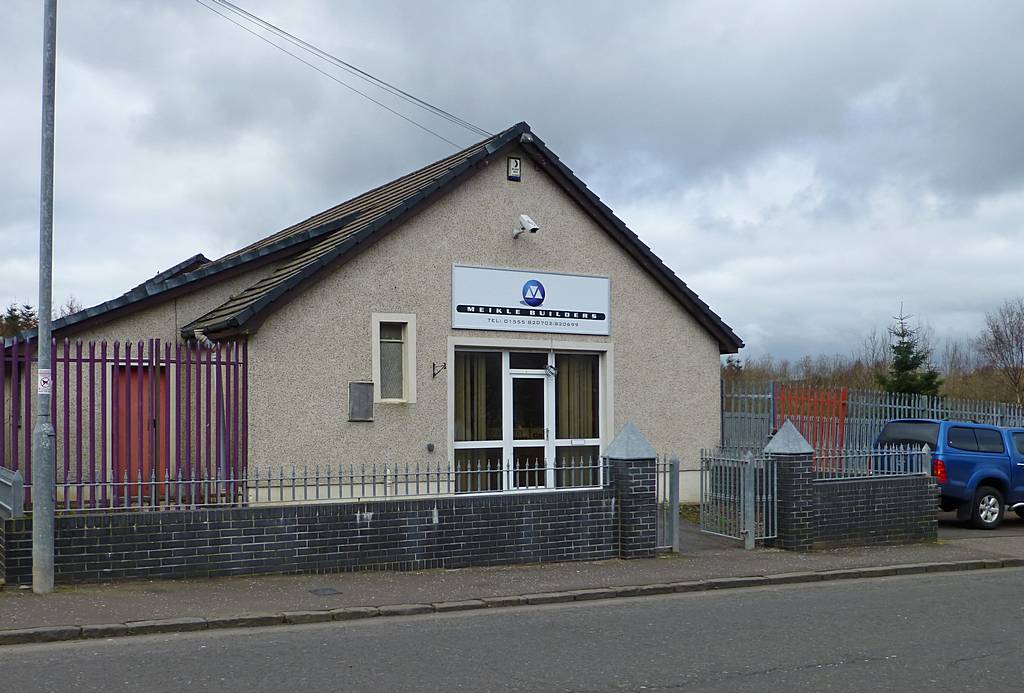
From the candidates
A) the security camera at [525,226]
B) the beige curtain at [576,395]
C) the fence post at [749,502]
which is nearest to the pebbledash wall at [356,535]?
the fence post at [749,502]

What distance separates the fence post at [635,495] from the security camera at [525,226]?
4.18 m

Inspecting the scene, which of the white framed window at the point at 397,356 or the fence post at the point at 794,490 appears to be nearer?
the fence post at the point at 794,490

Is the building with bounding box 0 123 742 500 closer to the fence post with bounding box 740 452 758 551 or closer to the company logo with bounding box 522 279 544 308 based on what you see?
Answer: the company logo with bounding box 522 279 544 308

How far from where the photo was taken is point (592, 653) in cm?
826

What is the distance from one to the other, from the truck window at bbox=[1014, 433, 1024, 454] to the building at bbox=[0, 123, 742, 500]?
4.98 metres

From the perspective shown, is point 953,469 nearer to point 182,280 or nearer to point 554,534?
point 554,534

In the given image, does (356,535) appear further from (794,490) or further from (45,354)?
(794,490)

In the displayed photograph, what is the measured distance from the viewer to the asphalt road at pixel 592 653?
7301 millimetres

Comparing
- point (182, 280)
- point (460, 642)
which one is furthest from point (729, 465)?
point (182, 280)

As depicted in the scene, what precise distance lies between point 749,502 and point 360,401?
17.3ft

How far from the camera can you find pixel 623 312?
17.3 m

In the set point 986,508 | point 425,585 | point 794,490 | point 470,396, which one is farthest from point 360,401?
point 986,508

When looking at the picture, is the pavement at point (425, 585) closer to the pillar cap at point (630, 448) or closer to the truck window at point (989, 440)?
the pillar cap at point (630, 448)

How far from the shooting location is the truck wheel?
17391mm
